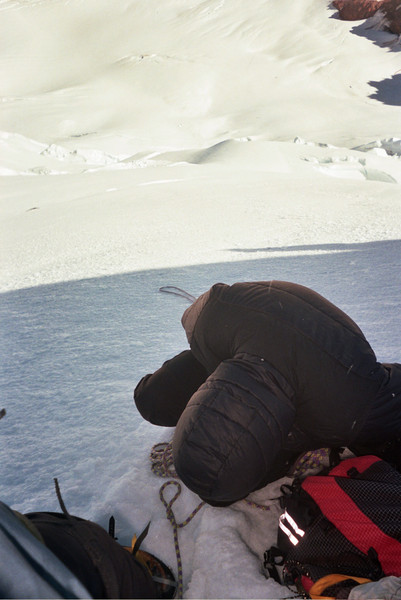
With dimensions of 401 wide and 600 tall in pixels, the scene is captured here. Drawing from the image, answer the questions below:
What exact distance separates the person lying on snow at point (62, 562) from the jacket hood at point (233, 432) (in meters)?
0.20

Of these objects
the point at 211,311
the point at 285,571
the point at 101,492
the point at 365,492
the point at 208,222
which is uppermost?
the point at 211,311

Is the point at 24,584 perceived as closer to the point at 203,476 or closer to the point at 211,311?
the point at 203,476

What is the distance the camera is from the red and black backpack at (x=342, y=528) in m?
0.86

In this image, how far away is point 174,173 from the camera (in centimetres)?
640

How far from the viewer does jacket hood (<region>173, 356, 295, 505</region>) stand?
3.01 ft

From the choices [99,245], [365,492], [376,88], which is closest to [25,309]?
[99,245]

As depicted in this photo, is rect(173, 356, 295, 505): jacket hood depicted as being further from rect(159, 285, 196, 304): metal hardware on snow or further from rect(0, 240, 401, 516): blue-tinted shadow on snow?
rect(159, 285, 196, 304): metal hardware on snow

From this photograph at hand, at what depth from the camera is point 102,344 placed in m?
1.89

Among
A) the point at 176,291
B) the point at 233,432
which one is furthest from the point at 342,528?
the point at 176,291

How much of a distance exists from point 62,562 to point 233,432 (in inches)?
14.8

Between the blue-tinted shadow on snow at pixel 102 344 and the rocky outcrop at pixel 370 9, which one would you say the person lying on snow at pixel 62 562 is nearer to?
the blue-tinted shadow on snow at pixel 102 344

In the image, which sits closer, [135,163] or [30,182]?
[30,182]

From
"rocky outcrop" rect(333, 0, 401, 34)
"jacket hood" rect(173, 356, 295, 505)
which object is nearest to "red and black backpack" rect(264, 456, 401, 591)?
"jacket hood" rect(173, 356, 295, 505)

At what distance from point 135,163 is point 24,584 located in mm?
8518
